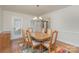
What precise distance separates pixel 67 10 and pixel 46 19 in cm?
34

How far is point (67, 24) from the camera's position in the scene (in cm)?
173

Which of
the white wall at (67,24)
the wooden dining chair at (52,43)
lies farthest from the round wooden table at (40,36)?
the white wall at (67,24)

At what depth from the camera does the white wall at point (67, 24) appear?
1.72 metres

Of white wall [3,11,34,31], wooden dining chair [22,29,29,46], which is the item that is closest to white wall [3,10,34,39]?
white wall [3,11,34,31]

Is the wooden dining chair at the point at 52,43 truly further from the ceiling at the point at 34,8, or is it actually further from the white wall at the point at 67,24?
the ceiling at the point at 34,8

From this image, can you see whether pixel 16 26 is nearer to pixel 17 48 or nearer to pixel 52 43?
pixel 17 48

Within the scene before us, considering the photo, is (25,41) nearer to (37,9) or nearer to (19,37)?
(19,37)

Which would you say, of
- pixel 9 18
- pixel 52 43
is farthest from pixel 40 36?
pixel 9 18
